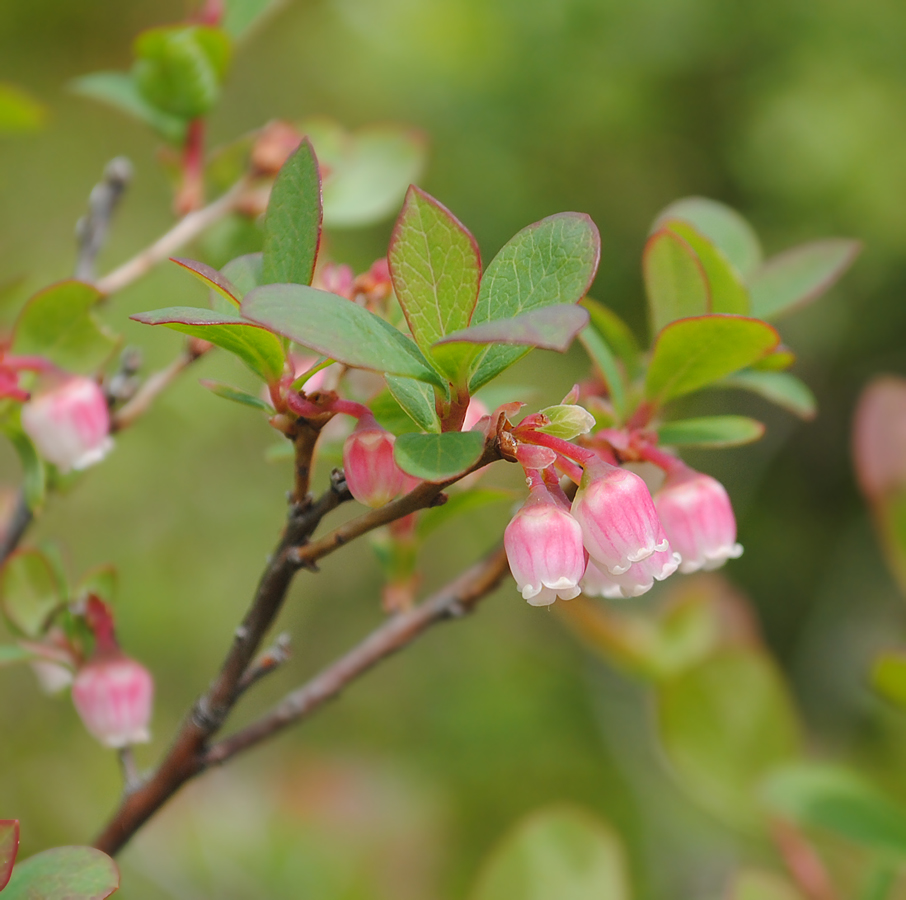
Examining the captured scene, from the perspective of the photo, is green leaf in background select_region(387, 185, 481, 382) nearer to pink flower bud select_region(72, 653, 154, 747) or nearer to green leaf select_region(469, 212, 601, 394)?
green leaf select_region(469, 212, 601, 394)

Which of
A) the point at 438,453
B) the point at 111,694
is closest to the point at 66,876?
the point at 111,694

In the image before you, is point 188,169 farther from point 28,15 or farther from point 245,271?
point 28,15

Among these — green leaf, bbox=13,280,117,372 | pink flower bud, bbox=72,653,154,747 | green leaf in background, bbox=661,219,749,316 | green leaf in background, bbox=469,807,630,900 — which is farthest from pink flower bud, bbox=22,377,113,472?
green leaf in background, bbox=469,807,630,900

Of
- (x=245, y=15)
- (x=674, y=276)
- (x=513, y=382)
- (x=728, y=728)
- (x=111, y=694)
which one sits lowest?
(x=513, y=382)

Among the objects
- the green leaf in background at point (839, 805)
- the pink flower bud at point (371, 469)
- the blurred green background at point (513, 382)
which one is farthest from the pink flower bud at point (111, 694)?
the blurred green background at point (513, 382)

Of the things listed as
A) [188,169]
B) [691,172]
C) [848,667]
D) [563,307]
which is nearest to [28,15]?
[691,172]

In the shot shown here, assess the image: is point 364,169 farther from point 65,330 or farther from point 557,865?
point 557,865
